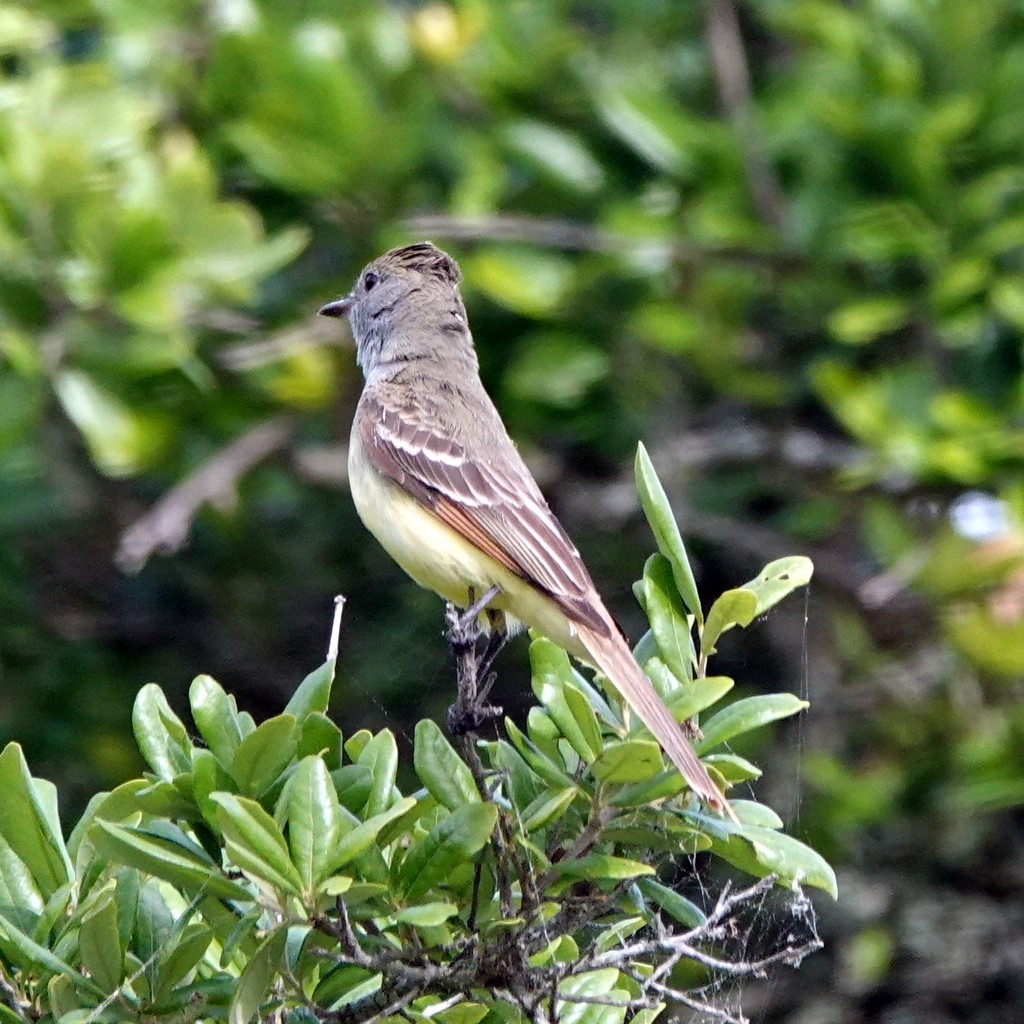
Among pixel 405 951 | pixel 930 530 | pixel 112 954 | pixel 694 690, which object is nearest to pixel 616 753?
pixel 694 690

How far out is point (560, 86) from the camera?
6602 millimetres

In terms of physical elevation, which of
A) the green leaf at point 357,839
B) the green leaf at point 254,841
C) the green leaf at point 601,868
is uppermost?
the green leaf at point 254,841

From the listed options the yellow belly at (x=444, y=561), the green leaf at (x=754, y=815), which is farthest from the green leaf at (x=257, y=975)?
the yellow belly at (x=444, y=561)

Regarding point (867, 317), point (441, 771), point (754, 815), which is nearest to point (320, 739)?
point (441, 771)

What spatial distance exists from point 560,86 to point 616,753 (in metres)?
4.48

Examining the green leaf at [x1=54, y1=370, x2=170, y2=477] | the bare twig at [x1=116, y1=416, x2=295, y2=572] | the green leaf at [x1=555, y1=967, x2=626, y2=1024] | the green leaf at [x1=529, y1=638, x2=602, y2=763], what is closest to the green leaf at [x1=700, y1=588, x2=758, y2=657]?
the green leaf at [x1=529, y1=638, x2=602, y2=763]

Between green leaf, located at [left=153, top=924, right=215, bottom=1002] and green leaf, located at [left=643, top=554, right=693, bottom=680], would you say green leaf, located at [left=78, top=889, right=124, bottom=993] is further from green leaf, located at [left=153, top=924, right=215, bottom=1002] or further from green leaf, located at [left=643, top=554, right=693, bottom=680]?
green leaf, located at [left=643, top=554, right=693, bottom=680]

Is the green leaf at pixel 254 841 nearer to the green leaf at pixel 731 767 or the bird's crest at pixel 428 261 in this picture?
the green leaf at pixel 731 767

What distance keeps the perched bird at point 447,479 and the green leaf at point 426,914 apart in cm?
75

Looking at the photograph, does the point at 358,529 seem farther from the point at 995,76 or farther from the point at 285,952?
the point at 285,952

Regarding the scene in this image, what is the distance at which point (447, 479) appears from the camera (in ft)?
14.8

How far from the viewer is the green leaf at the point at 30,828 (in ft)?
9.14

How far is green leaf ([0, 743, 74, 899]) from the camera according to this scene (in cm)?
279

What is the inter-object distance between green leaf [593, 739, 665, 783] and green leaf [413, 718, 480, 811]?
0.23 m
